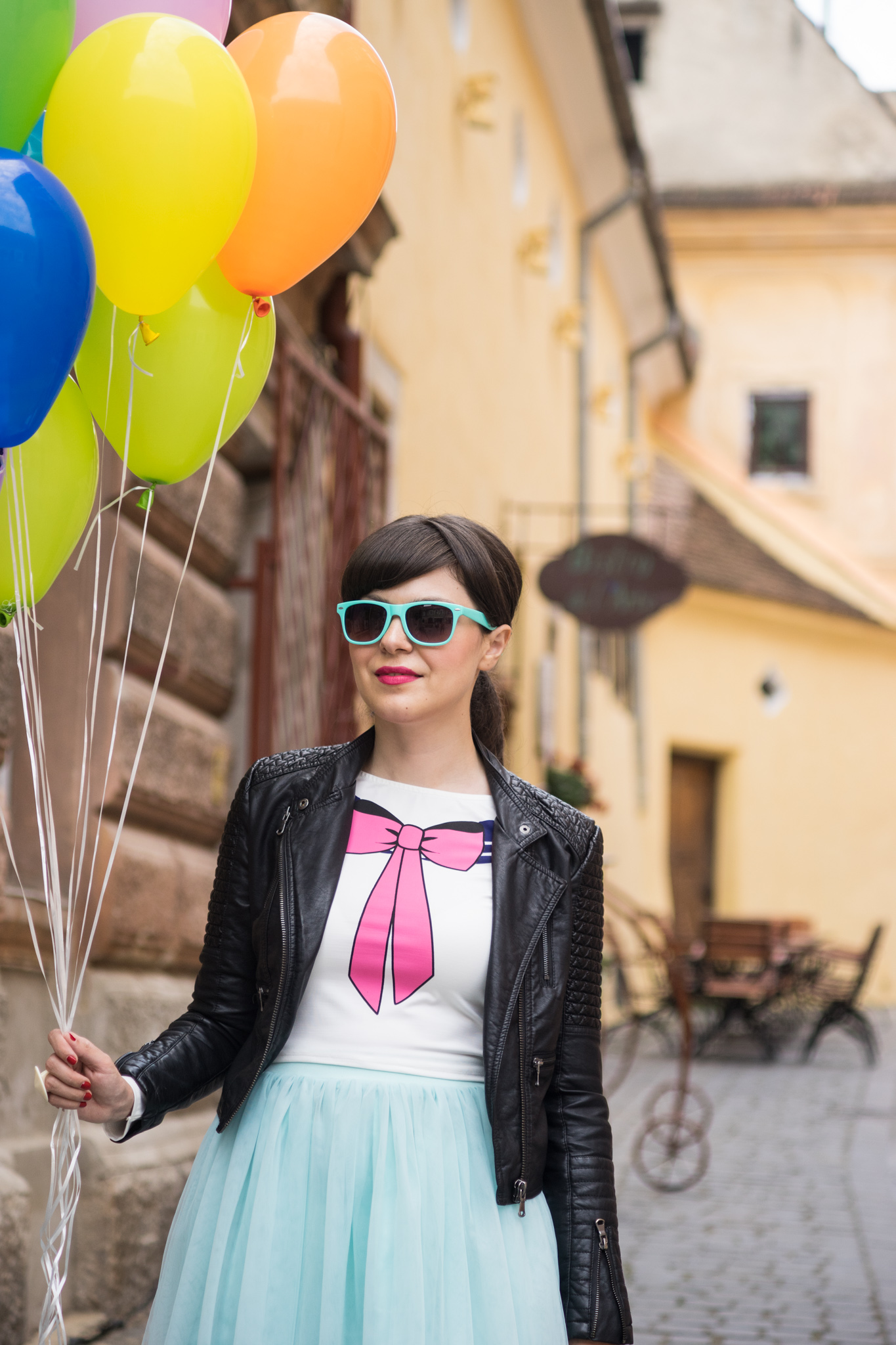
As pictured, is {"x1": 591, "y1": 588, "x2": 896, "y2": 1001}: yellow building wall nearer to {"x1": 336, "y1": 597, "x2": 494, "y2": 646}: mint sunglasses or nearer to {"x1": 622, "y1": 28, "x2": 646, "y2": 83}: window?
{"x1": 622, "y1": 28, "x2": 646, "y2": 83}: window

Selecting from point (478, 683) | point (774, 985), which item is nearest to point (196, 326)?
point (478, 683)

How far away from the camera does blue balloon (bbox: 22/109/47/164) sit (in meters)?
2.27

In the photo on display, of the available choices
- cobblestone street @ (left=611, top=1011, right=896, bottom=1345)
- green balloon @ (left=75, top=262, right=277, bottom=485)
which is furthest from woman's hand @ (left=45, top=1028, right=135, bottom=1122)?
cobblestone street @ (left=611, top=1011, right=896, bottom=1345)

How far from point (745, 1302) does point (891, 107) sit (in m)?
20.1

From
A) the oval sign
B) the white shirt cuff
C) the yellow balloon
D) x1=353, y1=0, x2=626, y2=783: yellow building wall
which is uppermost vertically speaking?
x1=353, y1=0, x2=626, y2=783: yellow building wall

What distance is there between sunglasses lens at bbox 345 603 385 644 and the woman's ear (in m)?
0.18

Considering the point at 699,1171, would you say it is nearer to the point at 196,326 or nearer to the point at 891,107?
the point at 196,326

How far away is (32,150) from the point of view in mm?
2287

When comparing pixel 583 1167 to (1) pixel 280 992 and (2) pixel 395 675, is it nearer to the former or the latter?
(1) pixel 280 992

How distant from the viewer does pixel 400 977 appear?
219 cm

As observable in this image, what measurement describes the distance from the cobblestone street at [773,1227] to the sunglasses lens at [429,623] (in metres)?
3.43

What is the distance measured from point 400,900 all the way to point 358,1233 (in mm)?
429

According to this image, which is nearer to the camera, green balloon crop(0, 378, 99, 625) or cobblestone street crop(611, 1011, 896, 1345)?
green balloon crop(0, 378, 99, 625)

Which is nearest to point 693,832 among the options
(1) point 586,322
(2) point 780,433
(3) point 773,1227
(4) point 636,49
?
(2) point 780,433
